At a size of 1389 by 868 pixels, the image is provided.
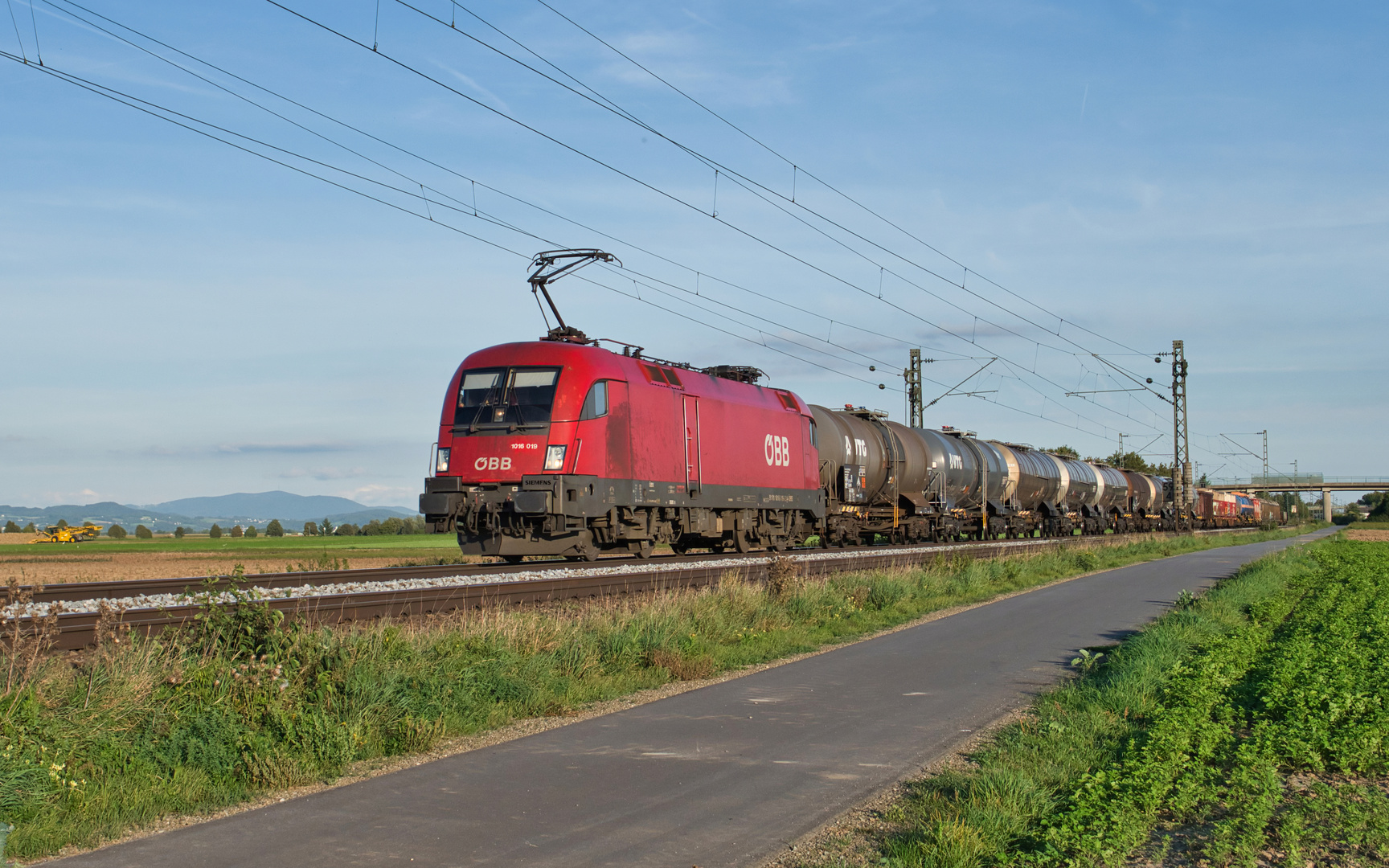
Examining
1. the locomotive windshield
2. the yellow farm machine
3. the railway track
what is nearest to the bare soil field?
the railway track

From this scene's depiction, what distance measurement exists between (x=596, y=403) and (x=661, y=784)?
1345 cm

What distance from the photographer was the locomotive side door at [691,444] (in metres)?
23.1

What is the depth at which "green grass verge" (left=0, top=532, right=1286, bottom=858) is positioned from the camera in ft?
21.3

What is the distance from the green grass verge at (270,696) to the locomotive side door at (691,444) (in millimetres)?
9766

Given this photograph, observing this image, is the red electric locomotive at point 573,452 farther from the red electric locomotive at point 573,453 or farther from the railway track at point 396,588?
the railway track at point 396,588

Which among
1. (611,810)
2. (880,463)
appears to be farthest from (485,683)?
(880,463)

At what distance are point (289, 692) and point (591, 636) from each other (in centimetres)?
423

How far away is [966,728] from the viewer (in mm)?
8461

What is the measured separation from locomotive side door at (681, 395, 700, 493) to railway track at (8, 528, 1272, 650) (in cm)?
178

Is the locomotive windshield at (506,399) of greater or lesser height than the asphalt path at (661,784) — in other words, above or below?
above

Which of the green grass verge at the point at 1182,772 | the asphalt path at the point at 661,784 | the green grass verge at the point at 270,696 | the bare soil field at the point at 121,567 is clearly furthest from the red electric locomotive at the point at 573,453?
the green grass verge at the point at 1182,772

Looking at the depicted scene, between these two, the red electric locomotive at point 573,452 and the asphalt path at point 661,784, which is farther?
the red electric locomotive at point 573,452

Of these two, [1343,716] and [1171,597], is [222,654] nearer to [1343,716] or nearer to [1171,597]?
[1343,716]

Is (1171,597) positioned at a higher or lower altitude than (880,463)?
lower
